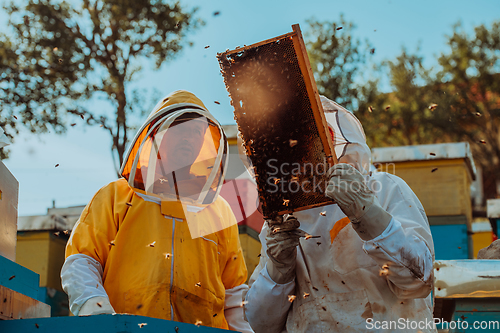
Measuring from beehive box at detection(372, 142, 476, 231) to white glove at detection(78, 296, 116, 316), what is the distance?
14.5ft

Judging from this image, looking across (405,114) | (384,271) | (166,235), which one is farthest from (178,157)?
(405,114)

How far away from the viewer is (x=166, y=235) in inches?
129

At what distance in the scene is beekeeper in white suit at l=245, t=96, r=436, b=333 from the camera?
2.20 metres

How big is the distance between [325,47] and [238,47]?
18318mm

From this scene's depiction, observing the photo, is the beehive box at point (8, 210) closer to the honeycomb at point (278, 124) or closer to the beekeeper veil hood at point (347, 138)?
the honeycomb at point (278, 124)

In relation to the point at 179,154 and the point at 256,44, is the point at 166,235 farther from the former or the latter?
the point at 256,44

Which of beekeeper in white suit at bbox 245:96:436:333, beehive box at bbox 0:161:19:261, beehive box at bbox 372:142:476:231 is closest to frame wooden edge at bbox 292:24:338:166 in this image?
beekeeper in white suit at bbox 245:96:436:333

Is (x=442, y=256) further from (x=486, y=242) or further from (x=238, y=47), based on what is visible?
(x=238, y=47)

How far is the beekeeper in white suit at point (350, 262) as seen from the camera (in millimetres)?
2203

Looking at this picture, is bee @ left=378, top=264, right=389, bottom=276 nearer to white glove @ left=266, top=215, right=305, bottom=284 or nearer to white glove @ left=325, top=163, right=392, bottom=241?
white glove @ left=325, top=163, right=392, bottom=241

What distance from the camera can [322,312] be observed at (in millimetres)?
2340

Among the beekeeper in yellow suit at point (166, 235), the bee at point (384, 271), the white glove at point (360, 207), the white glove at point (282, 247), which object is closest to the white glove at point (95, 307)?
the beekeeper in yellow suit at point (166, 235)

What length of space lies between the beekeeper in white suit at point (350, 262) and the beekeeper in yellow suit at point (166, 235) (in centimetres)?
72

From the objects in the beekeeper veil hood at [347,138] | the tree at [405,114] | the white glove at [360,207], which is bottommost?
the white glove at [360,207]
